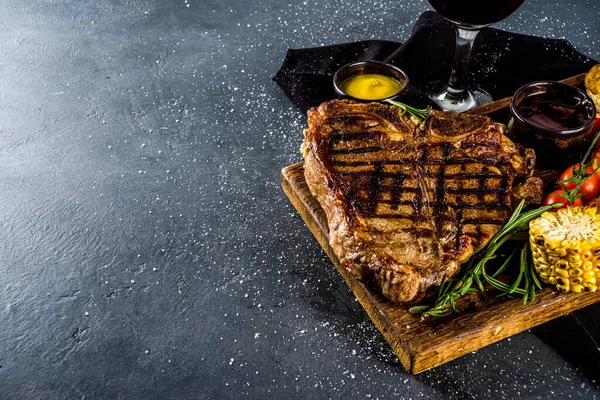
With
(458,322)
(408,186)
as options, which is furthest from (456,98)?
(458,322)

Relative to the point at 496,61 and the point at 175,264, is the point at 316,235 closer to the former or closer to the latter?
the point at 175,264

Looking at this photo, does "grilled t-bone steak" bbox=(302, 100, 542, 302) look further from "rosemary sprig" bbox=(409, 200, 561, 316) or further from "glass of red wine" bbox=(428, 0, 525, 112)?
"glass of red wine" bbox=(428, 0, 525, 112)

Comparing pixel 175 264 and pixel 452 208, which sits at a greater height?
pixel 452 208

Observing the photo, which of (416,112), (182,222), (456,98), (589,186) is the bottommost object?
(182,222)

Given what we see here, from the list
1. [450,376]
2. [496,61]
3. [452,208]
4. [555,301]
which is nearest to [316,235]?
[452,208]

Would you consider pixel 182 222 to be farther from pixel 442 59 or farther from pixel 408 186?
pixel 442 59
